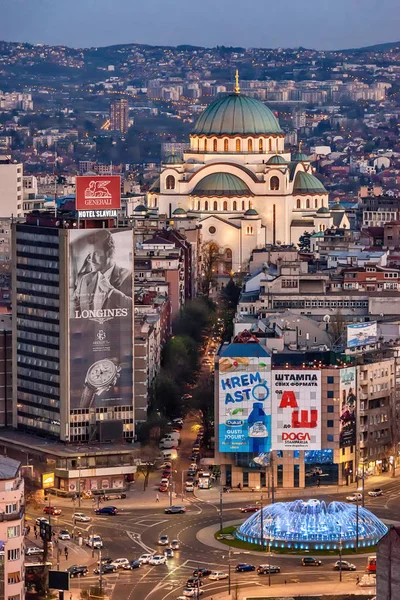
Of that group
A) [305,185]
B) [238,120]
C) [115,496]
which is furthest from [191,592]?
[305,185]

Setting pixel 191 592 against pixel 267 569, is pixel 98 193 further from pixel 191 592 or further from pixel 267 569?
pixel 191 592

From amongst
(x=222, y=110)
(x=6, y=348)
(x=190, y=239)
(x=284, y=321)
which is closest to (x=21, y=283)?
(x=6, y=348)

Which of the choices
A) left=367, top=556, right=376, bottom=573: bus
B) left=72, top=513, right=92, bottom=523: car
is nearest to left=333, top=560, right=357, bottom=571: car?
left=367, top=556, right=376, bottom=573: bus

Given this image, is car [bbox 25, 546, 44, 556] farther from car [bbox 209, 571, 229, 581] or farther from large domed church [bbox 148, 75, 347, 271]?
large domed church [bbox 148, 75, 347, 271]

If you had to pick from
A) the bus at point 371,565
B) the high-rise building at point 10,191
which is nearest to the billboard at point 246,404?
the bus at point 371,565

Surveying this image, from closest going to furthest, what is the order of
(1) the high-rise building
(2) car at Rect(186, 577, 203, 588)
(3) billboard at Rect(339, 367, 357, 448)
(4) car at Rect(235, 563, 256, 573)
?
(2) car at Rect(186, 577, 203, 588) < (4) car at Rect(235, 563, 256, 573) < (3) billboard at Rect(339, 367, 357, 448) < (1) the high-rise building

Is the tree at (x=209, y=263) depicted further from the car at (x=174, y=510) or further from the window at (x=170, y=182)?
the car at (x=174, y=510)
